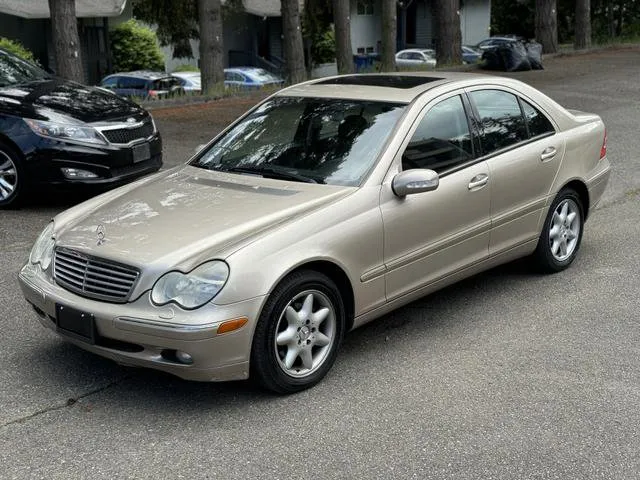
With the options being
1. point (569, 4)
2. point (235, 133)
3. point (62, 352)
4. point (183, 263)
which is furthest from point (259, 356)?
point (569, 4)

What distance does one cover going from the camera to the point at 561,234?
6.45 metres

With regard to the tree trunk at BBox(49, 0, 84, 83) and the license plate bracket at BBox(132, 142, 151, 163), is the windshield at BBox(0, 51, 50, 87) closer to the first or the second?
the license plate bracket at BBox(132, 142, 151, 163)

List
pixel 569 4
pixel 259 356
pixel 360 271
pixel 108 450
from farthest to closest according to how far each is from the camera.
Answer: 1. pixel 569 4
2. pixel 360 271
3. pixel 259 356
4. pixel 108 450

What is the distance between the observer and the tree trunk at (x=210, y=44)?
58.8 feet

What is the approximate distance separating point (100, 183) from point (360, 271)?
13.9ft

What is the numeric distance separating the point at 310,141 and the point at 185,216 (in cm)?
111

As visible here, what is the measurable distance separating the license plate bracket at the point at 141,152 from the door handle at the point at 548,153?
14.0 feet

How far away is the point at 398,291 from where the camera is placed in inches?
199

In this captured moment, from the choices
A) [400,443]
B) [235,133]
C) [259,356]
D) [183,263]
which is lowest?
[400,443]

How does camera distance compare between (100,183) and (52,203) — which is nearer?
(100,183)

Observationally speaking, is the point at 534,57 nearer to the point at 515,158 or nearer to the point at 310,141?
the point at 515,158

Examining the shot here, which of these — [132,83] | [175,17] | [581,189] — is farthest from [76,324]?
[175,17]

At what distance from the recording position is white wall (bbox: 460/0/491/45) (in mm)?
46000

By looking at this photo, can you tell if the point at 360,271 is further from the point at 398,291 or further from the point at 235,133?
the point at 235,133
